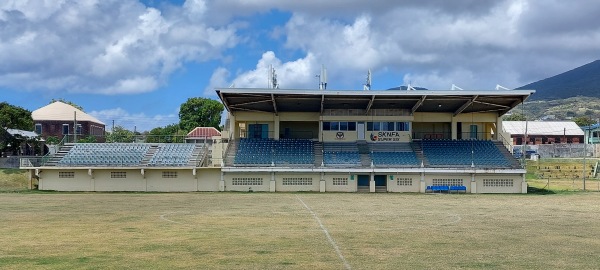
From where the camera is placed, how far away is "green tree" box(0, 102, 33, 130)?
6525cm

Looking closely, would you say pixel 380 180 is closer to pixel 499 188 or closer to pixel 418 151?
pixel 418 151

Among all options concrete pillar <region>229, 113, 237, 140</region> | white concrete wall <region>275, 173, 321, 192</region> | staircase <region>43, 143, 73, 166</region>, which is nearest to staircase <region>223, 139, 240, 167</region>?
concrete pillar <region>229, 113, 237, 140</region>

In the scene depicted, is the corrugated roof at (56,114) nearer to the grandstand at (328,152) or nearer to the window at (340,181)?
the grandstand at (328,152)

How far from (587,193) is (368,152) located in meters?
19.1

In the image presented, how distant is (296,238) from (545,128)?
370 ft

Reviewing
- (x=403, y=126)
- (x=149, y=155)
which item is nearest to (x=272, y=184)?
(x=149, y=155)

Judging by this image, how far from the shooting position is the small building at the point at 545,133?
115250mm

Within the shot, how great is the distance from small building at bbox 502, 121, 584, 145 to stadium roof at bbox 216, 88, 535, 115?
60.6 metres

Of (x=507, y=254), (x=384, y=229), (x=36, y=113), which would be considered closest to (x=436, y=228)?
(x=384, y=229)

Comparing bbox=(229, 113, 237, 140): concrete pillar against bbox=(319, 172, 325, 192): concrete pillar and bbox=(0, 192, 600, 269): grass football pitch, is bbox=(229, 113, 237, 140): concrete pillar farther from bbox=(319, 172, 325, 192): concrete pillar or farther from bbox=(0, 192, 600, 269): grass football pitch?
bbox=(0, 192, 600, 269): grass football pitch

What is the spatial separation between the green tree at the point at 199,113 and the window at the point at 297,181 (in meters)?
66.8

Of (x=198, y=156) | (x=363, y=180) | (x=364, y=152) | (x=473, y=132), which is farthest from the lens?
(x=473, y=132)

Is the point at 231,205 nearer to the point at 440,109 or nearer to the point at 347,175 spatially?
the point at 347,175

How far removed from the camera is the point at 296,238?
60.7 ft
